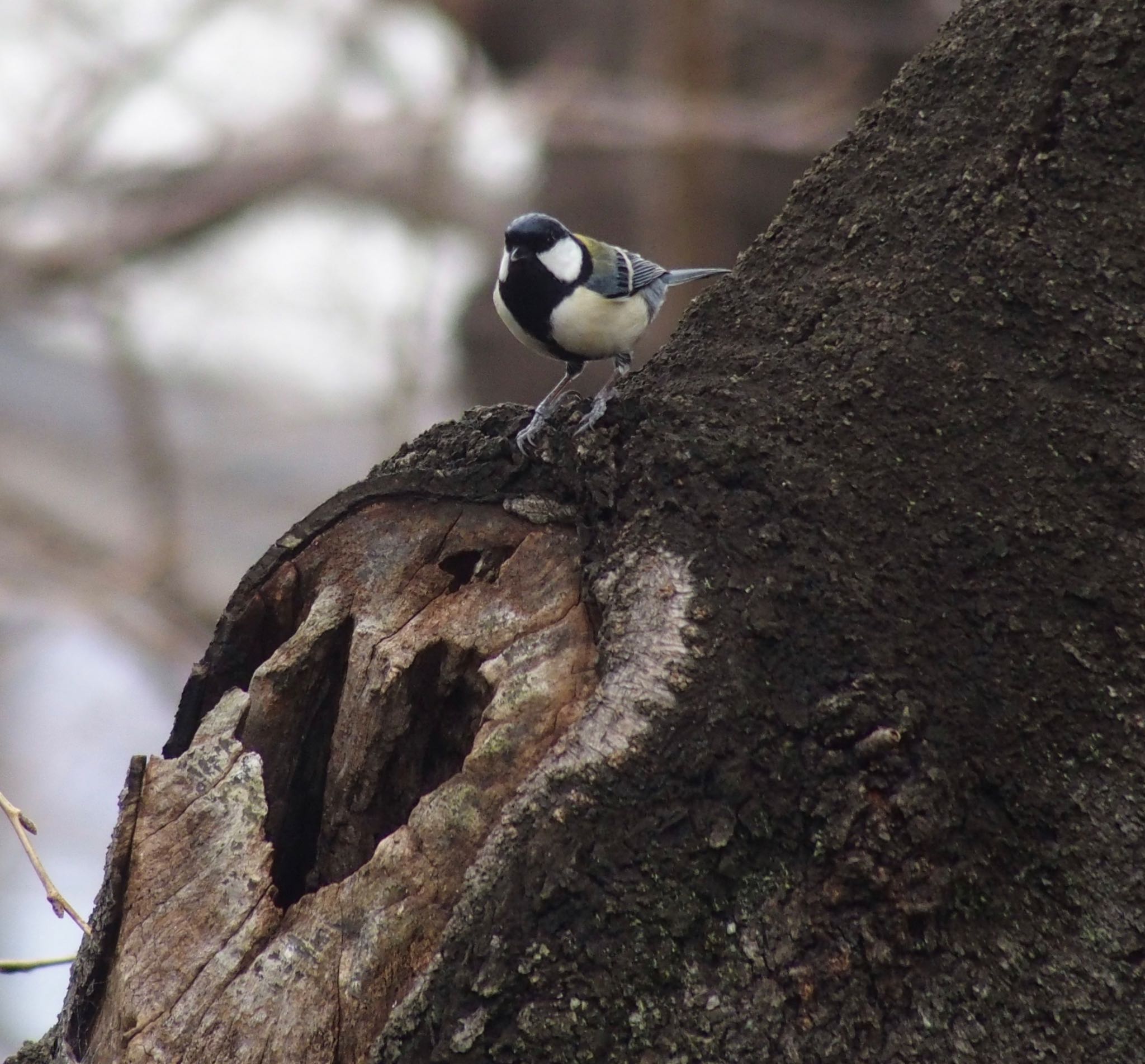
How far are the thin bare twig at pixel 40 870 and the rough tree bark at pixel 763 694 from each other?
0.06 m

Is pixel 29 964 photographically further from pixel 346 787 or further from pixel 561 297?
pixel 561 297

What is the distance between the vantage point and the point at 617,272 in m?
2.67

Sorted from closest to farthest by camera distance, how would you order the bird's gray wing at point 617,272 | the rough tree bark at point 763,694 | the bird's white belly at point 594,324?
the rough tree bark at point 763,694
the bird's white belly at point 594,324
the bird's gray wing at point 617,272

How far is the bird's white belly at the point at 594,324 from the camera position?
247 centimetres

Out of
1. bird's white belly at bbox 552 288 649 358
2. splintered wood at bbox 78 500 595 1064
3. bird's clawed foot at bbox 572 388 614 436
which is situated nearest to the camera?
splintered wood at bbox 78 500 595 1064

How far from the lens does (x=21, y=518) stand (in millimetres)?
5691

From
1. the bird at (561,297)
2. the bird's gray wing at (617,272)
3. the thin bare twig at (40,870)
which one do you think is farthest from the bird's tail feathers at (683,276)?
the thin bare twig at (40,870)

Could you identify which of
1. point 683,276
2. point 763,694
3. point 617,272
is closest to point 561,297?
point 617,272

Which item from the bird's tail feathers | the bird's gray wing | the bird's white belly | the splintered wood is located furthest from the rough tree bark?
the bird's tail feathers

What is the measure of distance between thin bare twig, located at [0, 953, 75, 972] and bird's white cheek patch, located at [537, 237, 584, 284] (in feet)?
5.10

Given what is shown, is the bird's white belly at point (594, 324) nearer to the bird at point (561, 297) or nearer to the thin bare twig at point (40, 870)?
the bird at point (561, 297)

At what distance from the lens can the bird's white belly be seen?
2471 mm

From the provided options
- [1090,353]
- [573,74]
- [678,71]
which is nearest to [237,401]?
[573,74]

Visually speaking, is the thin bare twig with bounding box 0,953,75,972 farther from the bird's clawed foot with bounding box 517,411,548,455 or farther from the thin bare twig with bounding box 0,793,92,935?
the bird's clawed foot with bounding box 517,411,548,455
